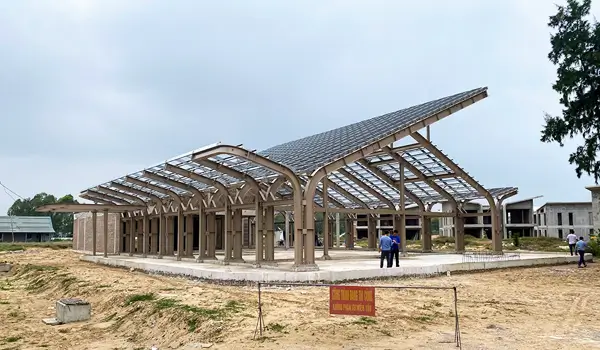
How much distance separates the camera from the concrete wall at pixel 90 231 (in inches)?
1448

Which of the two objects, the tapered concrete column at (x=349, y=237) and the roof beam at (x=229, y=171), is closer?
the roof beam at (x=229, y=171)

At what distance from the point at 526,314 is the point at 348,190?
21221 mm

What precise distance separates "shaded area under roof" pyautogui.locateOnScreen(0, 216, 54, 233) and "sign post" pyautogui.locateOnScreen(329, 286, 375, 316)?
80.7 meters

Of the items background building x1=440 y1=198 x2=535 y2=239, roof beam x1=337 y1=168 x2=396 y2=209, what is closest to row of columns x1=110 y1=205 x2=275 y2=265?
roof beam x1=337 y1=168 x2=396 y2=209

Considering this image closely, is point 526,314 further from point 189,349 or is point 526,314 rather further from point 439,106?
point 439,106

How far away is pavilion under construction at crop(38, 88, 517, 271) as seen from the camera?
18.2 meters

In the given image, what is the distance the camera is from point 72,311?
1352 cm

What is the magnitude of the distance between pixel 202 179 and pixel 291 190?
5387 millimetres

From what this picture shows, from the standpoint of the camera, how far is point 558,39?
28.2m

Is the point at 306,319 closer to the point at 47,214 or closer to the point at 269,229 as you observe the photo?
the point at 269,229

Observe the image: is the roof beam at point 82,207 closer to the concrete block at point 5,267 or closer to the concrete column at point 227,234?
the concrete block at point 5,267

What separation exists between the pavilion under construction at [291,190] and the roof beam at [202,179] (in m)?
0.04


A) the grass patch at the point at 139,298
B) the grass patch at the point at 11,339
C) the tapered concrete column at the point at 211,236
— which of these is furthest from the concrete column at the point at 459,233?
the grass patch at the point at 11,339

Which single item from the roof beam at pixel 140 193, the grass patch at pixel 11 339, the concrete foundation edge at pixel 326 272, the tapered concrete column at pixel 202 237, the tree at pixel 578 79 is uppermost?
the tree at pixel 578 79
